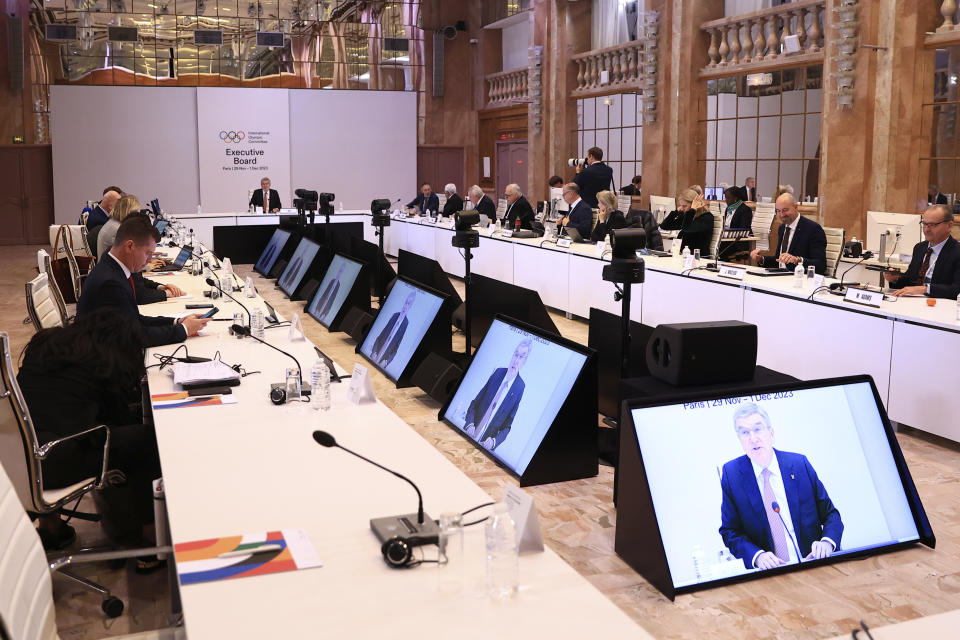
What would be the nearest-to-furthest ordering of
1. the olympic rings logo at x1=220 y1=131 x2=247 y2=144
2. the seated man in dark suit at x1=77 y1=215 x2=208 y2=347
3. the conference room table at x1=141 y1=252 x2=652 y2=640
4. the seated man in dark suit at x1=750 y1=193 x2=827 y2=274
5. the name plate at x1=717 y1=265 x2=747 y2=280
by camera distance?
1. the conference room table at x1=141 y1=252 x2=652 y2=640
2. the seated man in dark suit at x1=77 y1=215 x2=208 y2=347
3. the name plate at x1=717 y1=265 x2=747 y2=280
4. the seated man in dark suit at x1=750 y1=193 x2=827 y2=274
5. the olympic rings logo at x1=220 y1=131 x2=247 y2=144

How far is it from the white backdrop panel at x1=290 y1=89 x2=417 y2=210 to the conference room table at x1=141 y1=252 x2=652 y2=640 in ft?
52.5

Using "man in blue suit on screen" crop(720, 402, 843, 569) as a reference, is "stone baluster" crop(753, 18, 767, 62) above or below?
above

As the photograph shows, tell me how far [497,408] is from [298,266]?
247 inches

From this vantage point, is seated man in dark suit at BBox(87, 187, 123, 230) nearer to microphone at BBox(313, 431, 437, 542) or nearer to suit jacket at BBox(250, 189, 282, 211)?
suit jacket at BBox(250, 189, 282, 211)

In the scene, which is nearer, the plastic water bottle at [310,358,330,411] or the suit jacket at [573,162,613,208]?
the plastic water bottle at [310,358,330,411]

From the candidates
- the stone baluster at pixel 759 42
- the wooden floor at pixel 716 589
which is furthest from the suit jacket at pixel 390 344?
the stone baluster at pixel 759 42

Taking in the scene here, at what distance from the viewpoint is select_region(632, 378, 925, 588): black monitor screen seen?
2.95 meters

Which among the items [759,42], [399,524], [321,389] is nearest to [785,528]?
[399,524]

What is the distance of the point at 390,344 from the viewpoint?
599 centimetres

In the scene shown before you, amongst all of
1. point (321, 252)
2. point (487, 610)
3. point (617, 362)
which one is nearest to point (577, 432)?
point (617, 362)

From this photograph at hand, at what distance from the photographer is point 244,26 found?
1944cm

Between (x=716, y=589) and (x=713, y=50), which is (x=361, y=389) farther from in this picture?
(x=713, y=50)

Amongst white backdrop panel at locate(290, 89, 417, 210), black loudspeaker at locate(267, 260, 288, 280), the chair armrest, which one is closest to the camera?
the chair armrest

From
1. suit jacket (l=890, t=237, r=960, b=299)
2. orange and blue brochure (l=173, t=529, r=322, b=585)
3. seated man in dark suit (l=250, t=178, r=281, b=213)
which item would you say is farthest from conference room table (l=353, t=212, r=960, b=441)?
seated man in dark suit (l=250, t=178, r=281, b=213)
